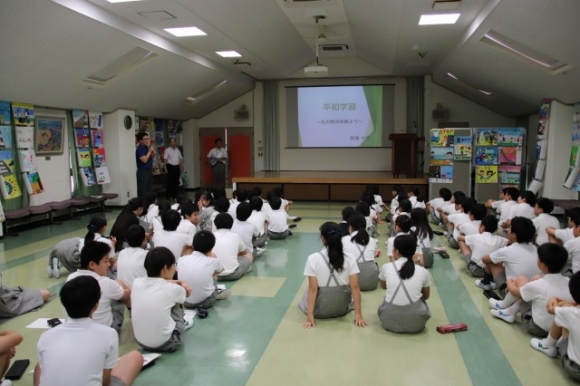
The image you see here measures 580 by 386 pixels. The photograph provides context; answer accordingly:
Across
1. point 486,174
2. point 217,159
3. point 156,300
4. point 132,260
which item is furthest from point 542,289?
point 217,159

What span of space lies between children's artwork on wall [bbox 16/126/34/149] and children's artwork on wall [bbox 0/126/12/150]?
132 millimetres

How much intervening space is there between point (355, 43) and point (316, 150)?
12.1ft

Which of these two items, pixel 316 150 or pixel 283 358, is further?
pixel 316 150

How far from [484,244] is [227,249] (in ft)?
8.33

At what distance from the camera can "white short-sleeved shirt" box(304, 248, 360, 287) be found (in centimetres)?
374

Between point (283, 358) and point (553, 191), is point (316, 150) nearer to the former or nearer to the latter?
point (553, 191)

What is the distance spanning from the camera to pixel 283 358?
3.28 meters

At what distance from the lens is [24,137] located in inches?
305

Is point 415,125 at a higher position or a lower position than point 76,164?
higher

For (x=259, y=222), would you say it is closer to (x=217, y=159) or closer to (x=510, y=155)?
(x=510, y=155)

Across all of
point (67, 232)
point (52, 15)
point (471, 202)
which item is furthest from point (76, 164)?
point (471, 202)

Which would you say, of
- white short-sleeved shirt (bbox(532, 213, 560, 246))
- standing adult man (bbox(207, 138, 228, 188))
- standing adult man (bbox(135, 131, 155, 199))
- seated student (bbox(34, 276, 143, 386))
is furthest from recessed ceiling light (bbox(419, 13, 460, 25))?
seated student (bbox(34, 276, 143, 386))

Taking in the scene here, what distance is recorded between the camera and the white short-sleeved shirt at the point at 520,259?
398cm

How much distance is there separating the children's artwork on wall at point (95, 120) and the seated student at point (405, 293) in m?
7.70
